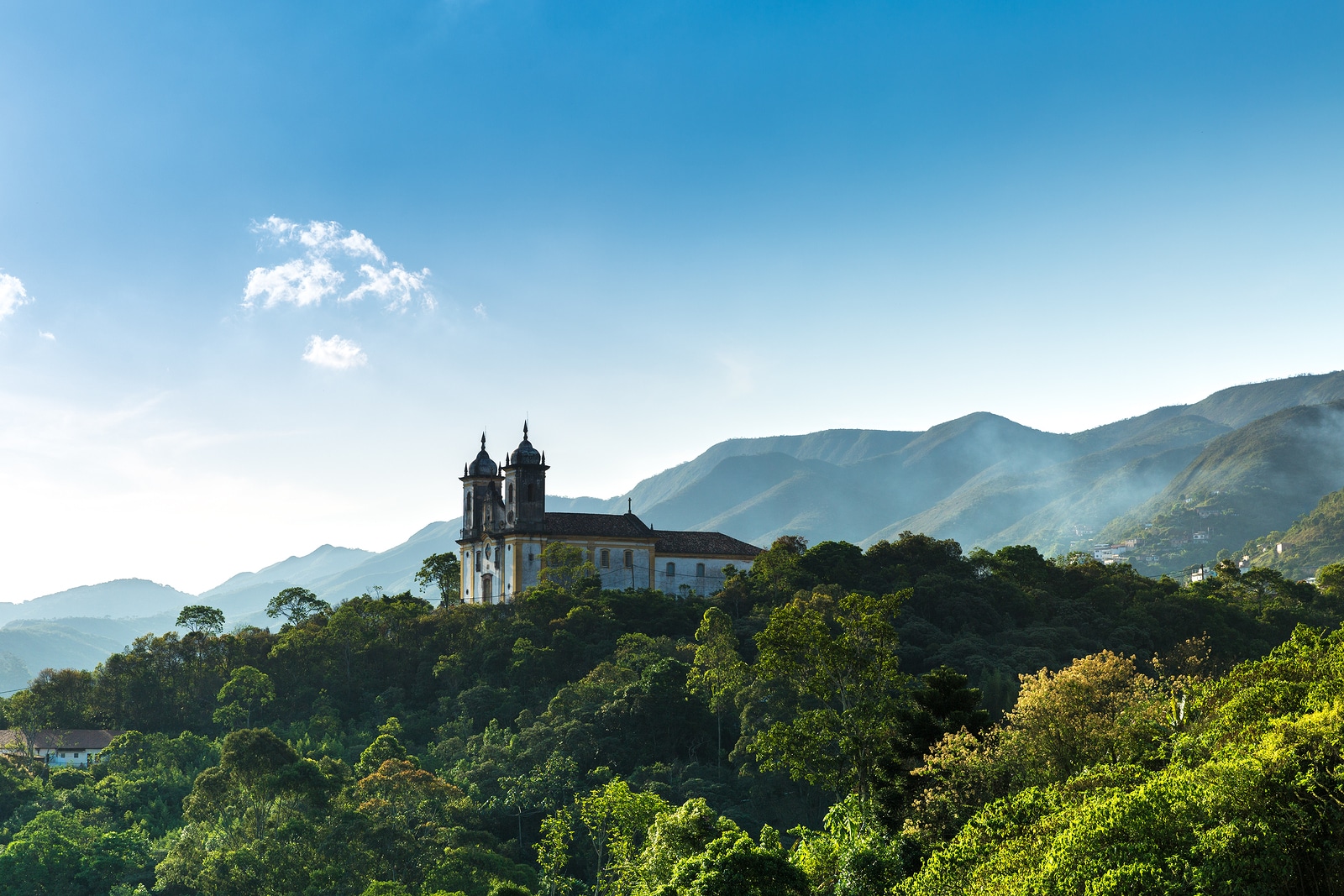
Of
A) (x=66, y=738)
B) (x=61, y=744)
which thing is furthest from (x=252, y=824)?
(x=66, y=738)

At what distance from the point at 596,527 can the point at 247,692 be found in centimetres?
2313

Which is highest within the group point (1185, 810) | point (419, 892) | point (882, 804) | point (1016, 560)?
point (1016, 560)

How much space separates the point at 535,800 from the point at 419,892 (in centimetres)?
818

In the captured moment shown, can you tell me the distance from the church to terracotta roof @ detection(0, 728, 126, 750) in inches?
896

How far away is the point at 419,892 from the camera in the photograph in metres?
35.3

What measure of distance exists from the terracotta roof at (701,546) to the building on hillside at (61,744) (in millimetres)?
32917

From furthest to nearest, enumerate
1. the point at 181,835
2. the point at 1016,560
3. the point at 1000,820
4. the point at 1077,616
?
1. the point at 1016,560
2. the point at 1077,616
3. the point at 181,835
4. the point at 1000,820

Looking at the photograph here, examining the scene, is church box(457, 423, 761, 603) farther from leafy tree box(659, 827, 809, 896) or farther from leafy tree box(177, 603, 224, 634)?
leafy tree box(659, 827, 809, 896)

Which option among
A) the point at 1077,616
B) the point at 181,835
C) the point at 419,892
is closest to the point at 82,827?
the point at 181,835

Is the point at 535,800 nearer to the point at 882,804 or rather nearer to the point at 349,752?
the point at 349,752

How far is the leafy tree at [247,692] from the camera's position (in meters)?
58.7

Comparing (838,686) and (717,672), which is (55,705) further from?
(838,686)

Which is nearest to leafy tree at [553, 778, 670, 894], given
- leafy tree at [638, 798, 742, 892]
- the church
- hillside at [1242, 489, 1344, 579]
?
leafy tree at [638, 798, 742, 892]

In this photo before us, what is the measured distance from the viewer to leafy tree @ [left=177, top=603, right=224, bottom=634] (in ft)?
218
